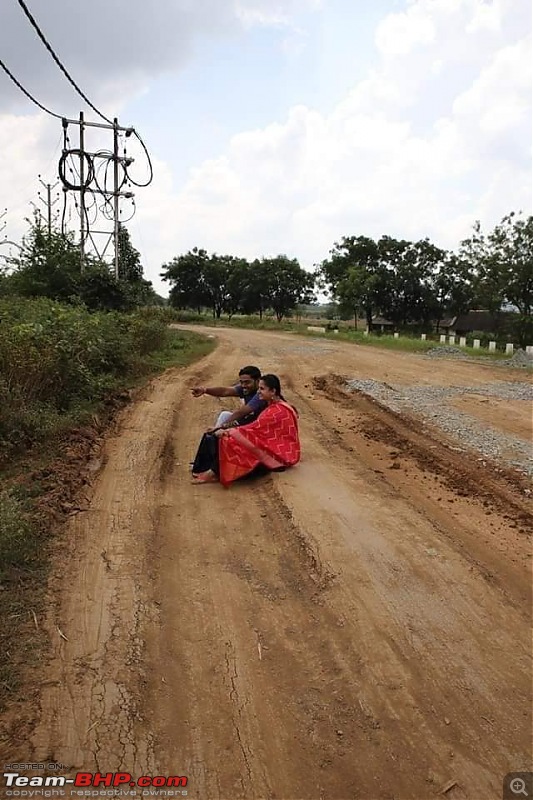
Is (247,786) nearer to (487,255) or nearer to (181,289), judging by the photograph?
(487,255)

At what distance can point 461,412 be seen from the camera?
9883mm

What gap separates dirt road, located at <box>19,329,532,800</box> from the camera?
2.48 m

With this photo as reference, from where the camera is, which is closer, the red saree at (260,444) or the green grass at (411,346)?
the red saree at (260,444)

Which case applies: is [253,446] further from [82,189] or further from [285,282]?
[285,282]

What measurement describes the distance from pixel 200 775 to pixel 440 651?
148 cm

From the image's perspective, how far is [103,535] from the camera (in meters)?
4.55

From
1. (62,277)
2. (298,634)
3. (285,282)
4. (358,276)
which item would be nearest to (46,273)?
(62,277)

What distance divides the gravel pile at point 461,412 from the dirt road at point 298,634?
104cm

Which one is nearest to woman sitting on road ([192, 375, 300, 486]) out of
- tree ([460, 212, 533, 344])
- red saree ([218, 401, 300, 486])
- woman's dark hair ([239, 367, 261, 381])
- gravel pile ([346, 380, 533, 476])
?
red saree ([218, 401, 300, 486])

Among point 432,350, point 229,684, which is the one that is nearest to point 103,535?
point 229,684

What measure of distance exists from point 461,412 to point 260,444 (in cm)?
522

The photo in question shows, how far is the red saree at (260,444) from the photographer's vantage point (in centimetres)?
578

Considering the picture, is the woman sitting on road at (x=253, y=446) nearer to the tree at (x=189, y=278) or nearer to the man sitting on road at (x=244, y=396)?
the man sitting on road at (x=244, y=396)

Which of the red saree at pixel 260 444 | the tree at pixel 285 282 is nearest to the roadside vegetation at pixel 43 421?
the red saree at pixel 260 444
